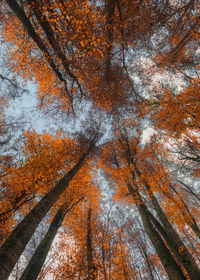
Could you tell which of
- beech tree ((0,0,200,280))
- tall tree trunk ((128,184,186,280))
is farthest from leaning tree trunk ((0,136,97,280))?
tall tree trunk ((128,184,186,280))

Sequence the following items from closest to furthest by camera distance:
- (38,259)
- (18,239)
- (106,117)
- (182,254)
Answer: (18,239) < (182,254) < (38,259) < (106,117)

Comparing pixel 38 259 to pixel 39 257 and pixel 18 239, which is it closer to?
pixel 39 257

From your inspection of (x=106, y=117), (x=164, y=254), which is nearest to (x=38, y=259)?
(x=164, y=254)

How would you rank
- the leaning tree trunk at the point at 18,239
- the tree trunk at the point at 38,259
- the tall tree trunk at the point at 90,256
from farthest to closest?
the tall tree trunk at the point at 90,256
the tree trunk at the point at 38,259
the leaning tree trunk at the point at 18,239

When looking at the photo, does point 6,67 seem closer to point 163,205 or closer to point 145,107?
point 145,107

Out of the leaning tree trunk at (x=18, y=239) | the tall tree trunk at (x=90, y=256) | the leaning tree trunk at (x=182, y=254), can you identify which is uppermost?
the tall tree trunk at (x=90, y=256)

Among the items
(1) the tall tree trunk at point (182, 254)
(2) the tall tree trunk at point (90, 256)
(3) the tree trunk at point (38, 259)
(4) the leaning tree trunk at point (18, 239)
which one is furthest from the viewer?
(2) the tall tree trunk at point (90, 256)

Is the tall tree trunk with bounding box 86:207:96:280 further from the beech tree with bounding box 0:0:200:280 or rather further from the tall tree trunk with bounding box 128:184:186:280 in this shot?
the tall tree trunk with bounding box 128:184:186:280

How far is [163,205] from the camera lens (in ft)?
21.0

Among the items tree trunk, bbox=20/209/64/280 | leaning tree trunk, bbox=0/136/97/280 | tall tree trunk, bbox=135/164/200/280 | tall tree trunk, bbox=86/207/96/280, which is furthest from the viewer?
tall tree trunk, bbox=86/207/96/280

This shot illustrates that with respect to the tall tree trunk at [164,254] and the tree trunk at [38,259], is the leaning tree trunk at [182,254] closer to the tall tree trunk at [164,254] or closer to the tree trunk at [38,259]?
the tall tree trunk at [164,254]

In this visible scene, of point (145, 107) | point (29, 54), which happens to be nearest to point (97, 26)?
point (29, 54)

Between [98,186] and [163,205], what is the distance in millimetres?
7884

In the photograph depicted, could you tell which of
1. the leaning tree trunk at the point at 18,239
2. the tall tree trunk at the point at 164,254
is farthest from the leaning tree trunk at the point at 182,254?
the leaning tree trunk at the point at 18,239
